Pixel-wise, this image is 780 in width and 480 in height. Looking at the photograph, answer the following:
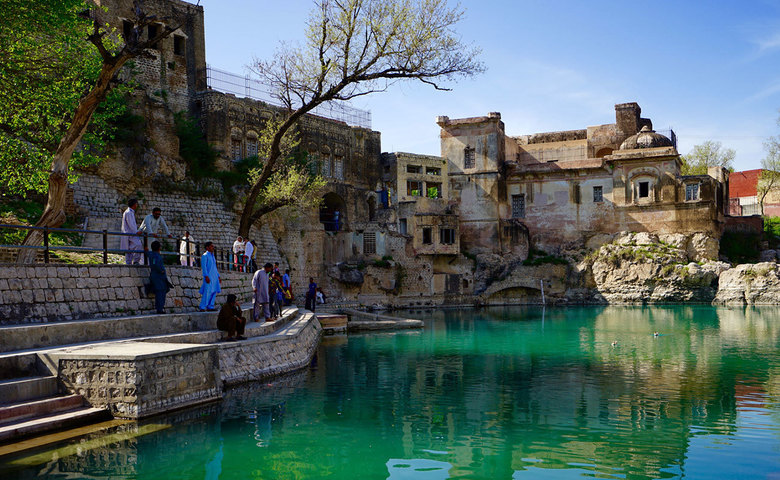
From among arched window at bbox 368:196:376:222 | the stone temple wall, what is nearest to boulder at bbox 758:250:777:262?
arched window at bbox 368:196:376:222

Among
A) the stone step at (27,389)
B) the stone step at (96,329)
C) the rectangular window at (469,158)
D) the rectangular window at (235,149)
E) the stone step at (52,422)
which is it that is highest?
the rectangular window at (469,158)

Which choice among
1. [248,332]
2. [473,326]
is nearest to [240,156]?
[473,326]

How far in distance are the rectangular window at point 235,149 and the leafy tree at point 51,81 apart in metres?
16.2

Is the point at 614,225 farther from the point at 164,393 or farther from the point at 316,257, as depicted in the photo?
the point at 164,393

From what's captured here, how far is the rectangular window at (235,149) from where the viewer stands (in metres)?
36.9

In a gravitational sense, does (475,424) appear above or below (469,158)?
below

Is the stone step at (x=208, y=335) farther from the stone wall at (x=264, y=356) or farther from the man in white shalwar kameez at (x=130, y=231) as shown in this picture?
the man in white shalwar kameez at (x=130, y=231)

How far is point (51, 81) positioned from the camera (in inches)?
714

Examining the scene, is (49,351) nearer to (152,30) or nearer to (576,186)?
(152,30)

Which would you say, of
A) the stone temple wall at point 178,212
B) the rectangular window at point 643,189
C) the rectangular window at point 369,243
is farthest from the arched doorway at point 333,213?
the rectangular window at point 643,189

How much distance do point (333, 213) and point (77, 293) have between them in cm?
3072

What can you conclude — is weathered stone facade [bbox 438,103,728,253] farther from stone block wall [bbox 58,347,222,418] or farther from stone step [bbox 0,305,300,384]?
stone block wall [bbox 58,347,222,418]

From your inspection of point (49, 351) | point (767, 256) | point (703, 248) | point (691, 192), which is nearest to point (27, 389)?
point (49, 351)

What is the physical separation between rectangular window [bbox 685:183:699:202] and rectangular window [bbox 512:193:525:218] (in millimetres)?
11044
